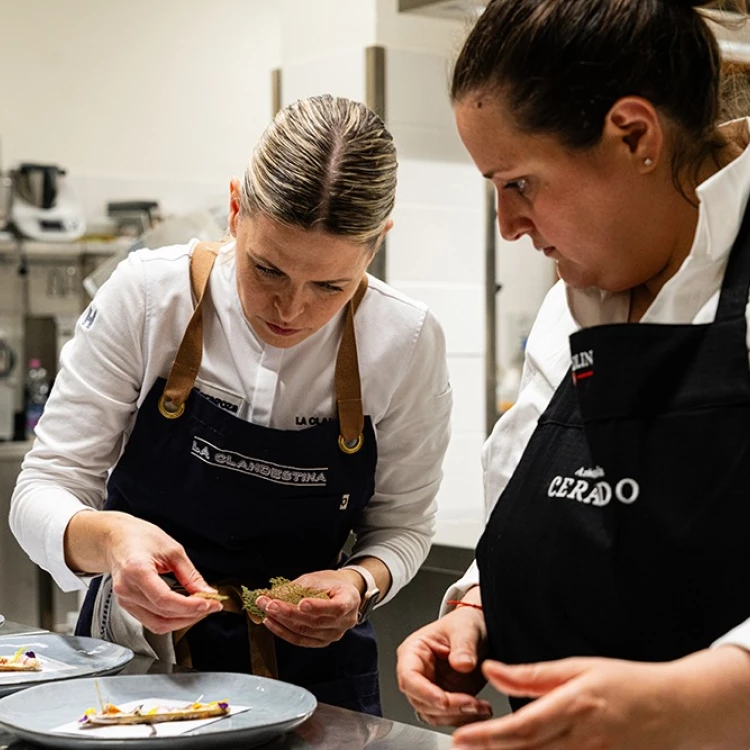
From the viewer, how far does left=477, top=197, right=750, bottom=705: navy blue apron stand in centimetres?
107

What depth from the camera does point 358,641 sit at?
74.7 inches

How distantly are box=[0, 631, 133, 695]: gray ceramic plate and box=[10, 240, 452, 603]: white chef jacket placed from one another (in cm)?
11

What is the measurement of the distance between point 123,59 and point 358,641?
496 cm

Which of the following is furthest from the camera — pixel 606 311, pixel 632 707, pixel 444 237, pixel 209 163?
pixel 209 163

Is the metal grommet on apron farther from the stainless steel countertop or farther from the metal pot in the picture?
the metal pot

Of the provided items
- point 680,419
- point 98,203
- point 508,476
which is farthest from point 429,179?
point 680,419

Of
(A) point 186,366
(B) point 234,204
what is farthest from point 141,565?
(B) point 234,204

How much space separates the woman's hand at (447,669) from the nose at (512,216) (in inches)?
17.3

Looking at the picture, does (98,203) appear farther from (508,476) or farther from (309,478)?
(508,476)

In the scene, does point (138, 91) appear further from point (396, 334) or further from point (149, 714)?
point (149, 714)

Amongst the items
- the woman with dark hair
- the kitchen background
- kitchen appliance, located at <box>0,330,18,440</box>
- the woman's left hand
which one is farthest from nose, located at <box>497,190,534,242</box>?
kitchen appliance, located at <box>0,330,18,440</box>

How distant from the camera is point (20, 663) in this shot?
62.9 inches

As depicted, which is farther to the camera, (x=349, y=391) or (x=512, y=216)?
(x=349, y=391)

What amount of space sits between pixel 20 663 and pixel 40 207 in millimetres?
4161
